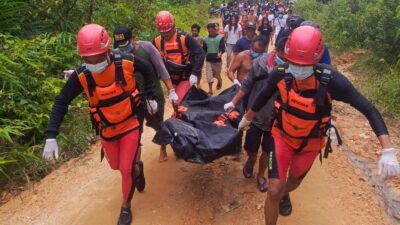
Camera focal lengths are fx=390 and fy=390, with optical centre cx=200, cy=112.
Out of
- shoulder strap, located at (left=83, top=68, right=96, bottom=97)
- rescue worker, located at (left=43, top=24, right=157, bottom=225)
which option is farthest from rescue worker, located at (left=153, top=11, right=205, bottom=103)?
shoulder strap, located at (left=83, top=68, right=96, bottom=97)

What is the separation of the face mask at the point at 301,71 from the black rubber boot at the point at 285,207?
5.27ft

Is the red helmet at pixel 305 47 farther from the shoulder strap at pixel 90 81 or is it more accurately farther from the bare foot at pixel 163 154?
the bare foot at pixel 163 154

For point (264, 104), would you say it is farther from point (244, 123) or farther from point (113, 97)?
point (113, 97)

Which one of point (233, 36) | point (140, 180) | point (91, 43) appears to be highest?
point (91, 43)

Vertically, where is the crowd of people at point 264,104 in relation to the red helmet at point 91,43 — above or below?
below

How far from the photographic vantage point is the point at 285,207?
4180 mm

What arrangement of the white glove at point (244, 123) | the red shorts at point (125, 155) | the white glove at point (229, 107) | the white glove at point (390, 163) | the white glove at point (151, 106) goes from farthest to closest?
1. the white glove at point (229, 107)
2. the white glove at point (151, 106)
3. the white glove at point (244, 123)
4. the red shorts at point (125, 155)
5. the white glove at point (390, 163)

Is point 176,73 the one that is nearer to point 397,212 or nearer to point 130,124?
point 130,124

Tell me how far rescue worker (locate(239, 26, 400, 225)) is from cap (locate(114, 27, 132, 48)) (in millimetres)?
1790

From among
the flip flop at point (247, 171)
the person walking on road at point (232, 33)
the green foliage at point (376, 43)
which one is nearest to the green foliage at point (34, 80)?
the flip flop at point (247, 171)

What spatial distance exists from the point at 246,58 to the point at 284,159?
221cm

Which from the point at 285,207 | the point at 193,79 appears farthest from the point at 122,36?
the point at 285,207

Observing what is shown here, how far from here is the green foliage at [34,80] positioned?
5152mm

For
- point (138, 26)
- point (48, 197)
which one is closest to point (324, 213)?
point (48, 197)
